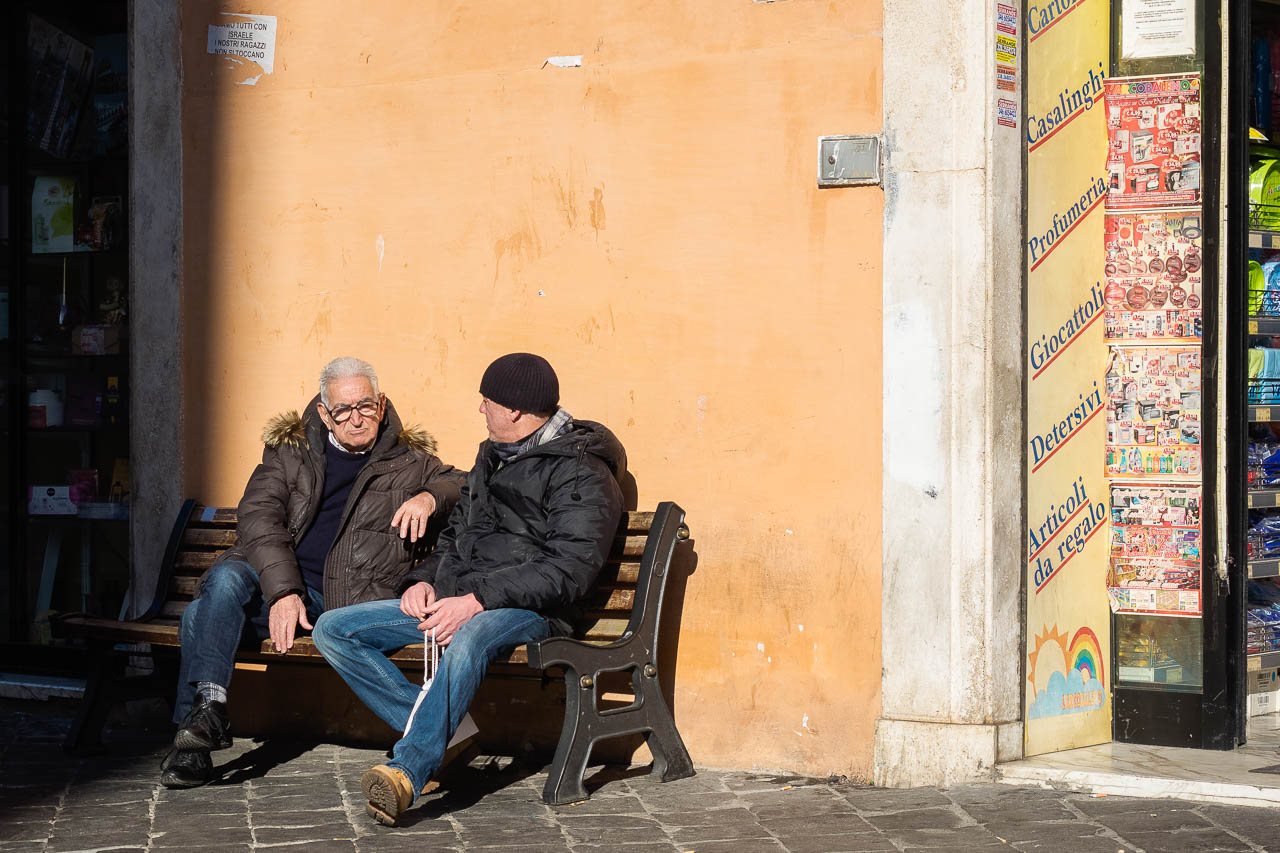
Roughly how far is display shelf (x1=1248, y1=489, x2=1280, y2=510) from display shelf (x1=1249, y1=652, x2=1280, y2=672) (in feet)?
1.89

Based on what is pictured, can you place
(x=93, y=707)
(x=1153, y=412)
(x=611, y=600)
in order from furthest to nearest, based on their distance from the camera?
(x=93, y=707), (x=1153, y=412), (x=611, y=600)

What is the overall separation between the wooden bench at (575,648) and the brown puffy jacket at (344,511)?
0.28 m

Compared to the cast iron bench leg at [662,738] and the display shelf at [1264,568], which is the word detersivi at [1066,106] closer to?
the display shelf at [1264,568]

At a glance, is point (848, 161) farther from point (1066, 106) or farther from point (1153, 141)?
point (1153, 141)

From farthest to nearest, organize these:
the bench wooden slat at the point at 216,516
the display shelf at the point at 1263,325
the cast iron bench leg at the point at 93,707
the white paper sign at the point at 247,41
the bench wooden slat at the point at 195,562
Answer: the white paper sign at the point at 247,41 → the bench wooden slat at the point at 216,516 → the bench wooden slat at the point at 195,562 → the display shelf at the point at 1263,325 → the cast iron bench leg at the point at 93,707

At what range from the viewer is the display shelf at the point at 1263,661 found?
557cm

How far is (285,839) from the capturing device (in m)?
4.19

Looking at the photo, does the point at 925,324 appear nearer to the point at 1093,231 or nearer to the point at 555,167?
the point at 1093,231

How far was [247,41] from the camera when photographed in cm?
581

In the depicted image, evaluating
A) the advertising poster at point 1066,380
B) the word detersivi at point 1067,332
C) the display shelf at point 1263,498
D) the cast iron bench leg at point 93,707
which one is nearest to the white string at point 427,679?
the cast iron bench leg at point 93,707

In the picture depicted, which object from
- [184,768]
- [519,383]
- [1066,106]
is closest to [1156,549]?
[1066,106]

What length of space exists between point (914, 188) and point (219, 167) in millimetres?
2857

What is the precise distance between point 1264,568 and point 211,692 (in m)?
3.94

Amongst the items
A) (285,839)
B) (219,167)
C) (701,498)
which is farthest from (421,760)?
(219,167)
